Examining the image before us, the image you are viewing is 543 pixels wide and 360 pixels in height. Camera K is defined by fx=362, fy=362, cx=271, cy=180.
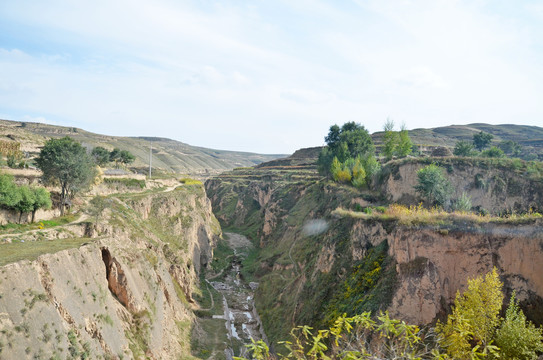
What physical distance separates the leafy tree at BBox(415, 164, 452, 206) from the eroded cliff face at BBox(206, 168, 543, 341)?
6579mm

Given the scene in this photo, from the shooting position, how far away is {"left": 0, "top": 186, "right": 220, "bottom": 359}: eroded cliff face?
61.4 feet

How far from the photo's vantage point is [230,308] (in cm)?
4716

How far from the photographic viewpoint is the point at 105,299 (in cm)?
2550

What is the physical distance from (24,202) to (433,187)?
1642 inches

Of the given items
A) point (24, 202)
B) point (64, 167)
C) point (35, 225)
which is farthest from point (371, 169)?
point (24, 202)

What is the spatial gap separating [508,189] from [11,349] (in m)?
49.7

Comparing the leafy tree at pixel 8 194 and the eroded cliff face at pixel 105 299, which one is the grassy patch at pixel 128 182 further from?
the leafy tree at pixel 8 194

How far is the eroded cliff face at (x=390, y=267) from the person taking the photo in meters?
22.7

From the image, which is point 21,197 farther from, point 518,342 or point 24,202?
point 518,342

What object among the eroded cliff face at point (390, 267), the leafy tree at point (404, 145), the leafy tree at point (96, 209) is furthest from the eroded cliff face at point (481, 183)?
the leafy tree at point (96, 209)

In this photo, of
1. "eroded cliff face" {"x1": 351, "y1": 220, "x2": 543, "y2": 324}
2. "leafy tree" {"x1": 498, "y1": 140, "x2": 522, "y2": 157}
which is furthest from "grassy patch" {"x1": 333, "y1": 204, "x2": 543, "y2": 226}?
"leafy tree" {"x1": 498, "y1": 140, "x2": 522, "y2": 157}

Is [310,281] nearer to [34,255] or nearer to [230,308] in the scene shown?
[230,308]

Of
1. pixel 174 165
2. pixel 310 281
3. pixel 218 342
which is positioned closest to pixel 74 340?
pixel 218 342

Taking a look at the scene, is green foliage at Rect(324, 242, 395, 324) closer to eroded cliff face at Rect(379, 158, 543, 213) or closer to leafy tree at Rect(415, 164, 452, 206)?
leafy tree at Rect(415, 164, 452, 206)
